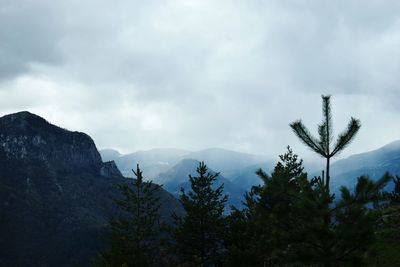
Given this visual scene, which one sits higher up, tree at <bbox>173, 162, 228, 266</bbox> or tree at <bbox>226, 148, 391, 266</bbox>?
tree at <bbox>226, 148, 391, 266</bbox>

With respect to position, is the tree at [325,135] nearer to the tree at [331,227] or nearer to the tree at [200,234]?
the tree at [331,227]

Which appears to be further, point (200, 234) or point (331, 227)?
point (200, 234)

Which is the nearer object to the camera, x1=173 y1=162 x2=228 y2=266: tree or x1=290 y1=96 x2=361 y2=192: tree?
x1=290 y1=96 x2=361 y2=192: tree

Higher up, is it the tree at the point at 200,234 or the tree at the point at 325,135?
the tree at the point at 325,135

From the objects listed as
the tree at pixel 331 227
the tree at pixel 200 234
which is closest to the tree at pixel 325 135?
the tree at pixel 331 227

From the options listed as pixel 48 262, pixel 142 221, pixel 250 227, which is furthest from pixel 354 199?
pixel 48 262

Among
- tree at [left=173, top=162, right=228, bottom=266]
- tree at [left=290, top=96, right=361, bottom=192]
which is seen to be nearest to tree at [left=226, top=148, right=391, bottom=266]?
tree at [left=290, top=96, right=361, bottom=192]

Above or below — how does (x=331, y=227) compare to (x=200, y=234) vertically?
above

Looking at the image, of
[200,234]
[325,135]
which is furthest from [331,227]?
[200,234]

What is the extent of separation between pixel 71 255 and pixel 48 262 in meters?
11.9

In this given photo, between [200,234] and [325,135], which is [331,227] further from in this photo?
[200,234]

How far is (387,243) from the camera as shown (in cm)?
2159

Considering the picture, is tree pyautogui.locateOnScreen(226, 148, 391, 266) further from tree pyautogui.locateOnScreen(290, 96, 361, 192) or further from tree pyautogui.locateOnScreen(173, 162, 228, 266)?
tree pyautogui.locateOnScreen(173, 162, 228, 266)

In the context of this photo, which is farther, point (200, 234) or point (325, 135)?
point (200, 234)
